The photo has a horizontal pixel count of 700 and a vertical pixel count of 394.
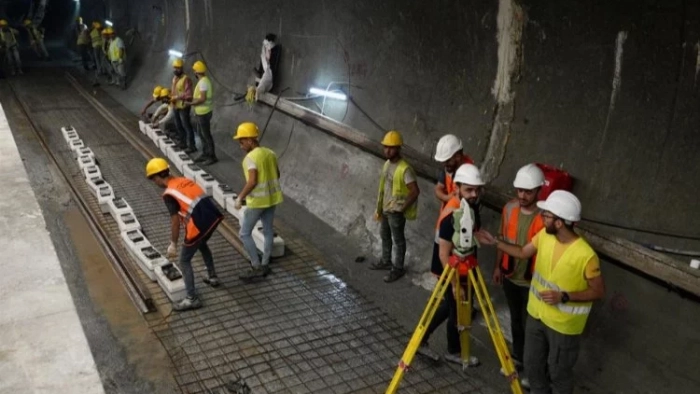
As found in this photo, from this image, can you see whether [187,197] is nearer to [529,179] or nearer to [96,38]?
[529,179]

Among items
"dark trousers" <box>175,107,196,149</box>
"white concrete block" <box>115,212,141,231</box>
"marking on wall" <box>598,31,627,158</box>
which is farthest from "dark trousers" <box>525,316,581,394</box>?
"dark trousers" <box>175,107,196,149</box>

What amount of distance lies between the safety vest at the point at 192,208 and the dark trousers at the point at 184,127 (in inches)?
234

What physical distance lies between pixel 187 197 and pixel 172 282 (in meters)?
1.03

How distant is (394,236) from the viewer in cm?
700

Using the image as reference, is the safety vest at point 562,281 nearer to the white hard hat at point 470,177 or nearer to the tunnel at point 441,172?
the white hard hat at point 470,177

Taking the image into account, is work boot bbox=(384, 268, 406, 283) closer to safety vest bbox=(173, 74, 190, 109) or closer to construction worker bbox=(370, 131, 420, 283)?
construction worker bbox=(370, 131, 420, 283)

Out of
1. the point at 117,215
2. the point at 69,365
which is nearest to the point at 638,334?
the point at 69,365

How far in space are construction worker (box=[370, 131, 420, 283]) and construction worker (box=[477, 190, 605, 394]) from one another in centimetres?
223

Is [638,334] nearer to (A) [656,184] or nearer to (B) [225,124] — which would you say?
(A) [656,184]

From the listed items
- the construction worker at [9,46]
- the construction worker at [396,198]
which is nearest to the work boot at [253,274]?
the construction worker at [396,198]

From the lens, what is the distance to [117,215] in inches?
325

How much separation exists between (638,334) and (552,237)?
1.52 m

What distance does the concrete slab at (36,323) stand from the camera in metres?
2.84

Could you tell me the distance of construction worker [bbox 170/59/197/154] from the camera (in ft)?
37.7
